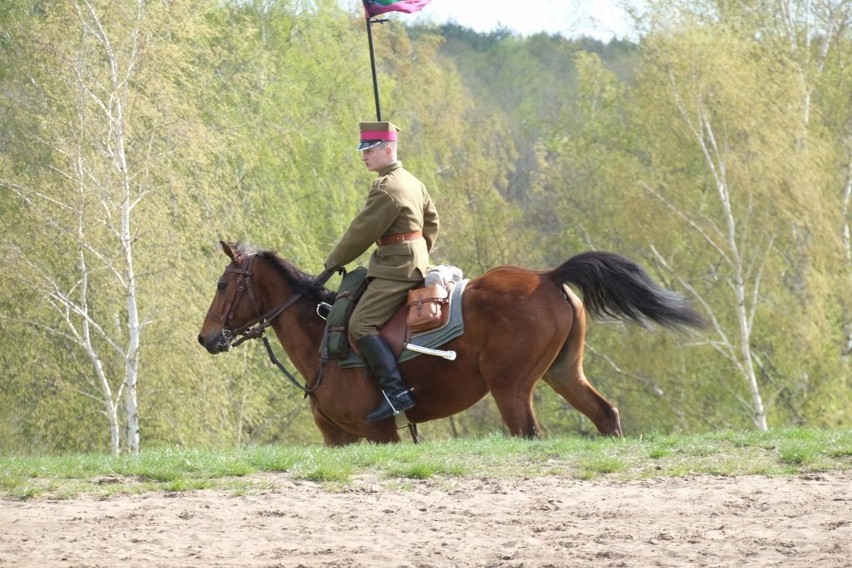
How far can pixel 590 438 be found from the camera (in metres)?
11.7

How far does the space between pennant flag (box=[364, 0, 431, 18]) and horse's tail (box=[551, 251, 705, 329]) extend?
4519mm

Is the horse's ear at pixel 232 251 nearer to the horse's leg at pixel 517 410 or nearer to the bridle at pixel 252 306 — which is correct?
the bridle at pixel 252 306

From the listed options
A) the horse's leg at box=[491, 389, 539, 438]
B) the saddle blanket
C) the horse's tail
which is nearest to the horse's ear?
the saddle blanket

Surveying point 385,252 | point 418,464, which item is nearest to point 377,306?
point 385,252

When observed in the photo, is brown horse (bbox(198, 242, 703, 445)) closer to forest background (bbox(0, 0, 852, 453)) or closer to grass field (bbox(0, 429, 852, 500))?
grass field (bbox(0, 429, 852, 500))

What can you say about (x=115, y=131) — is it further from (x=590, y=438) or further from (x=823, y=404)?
(x=823, y=404)

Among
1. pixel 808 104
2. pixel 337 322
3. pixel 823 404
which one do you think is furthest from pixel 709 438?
pixel 808 104

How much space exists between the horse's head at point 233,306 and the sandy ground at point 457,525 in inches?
144

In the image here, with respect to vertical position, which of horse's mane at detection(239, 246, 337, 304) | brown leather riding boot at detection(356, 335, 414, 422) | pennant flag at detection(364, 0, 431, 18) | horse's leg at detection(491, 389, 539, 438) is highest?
pennant flag at detection(364, 0, 431, 18)

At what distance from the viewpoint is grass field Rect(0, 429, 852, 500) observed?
955cm

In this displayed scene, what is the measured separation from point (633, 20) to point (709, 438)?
25.7 meters

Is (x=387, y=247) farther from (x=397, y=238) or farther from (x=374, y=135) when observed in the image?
(x=374, y=135)

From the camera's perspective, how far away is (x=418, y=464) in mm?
9812

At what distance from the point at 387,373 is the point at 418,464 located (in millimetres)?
1882
